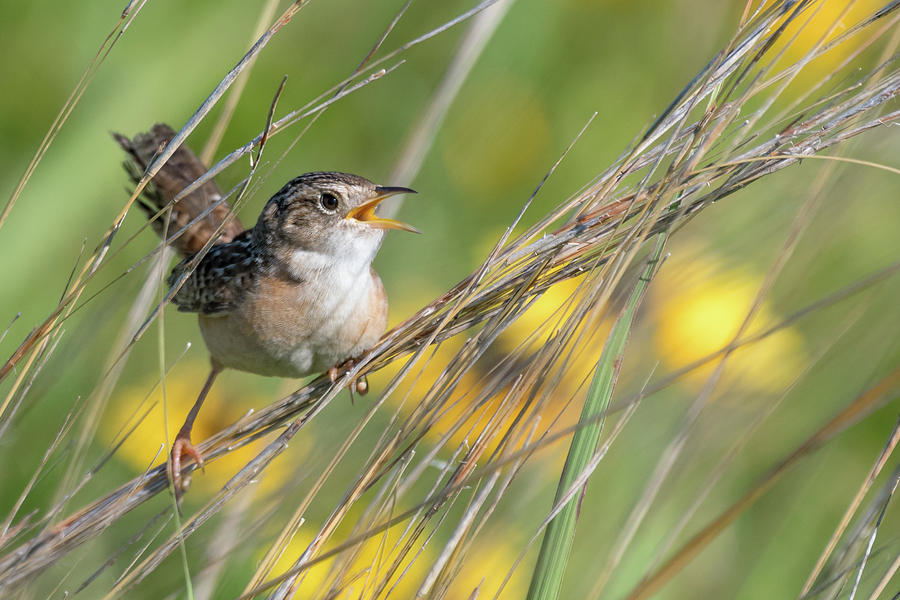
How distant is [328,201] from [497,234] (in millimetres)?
1004

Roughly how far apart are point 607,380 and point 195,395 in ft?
8.40

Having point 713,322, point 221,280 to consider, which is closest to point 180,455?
point 221,280

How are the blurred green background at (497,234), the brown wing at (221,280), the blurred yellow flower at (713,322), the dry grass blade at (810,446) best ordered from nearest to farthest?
the dry grass blade at (810,446), the blurred yellow flower at (713,322), the blurred green background at (497,234), the brown wing at (221,280)

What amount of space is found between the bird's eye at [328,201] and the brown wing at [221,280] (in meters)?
0.34

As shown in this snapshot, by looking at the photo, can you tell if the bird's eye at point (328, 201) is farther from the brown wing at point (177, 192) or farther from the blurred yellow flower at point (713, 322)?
the blurred yellow flower at point (713, 322)

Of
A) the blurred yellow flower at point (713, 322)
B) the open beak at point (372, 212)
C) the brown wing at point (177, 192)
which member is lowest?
the blurred yellow flower at point (713, 322)

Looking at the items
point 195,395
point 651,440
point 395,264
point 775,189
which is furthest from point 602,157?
point 195,395

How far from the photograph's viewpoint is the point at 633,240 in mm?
1871

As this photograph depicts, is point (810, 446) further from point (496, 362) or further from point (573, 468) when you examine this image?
point (496, 362)

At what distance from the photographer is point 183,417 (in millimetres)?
3803

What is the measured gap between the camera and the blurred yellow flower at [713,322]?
2586 millimetres

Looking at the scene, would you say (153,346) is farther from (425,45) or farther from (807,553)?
(807,553)

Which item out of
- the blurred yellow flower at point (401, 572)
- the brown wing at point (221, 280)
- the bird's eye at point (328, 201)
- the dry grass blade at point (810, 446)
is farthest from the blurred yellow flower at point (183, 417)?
the dry grass blade at point (810, 446)

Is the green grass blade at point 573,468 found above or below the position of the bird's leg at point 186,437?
below
